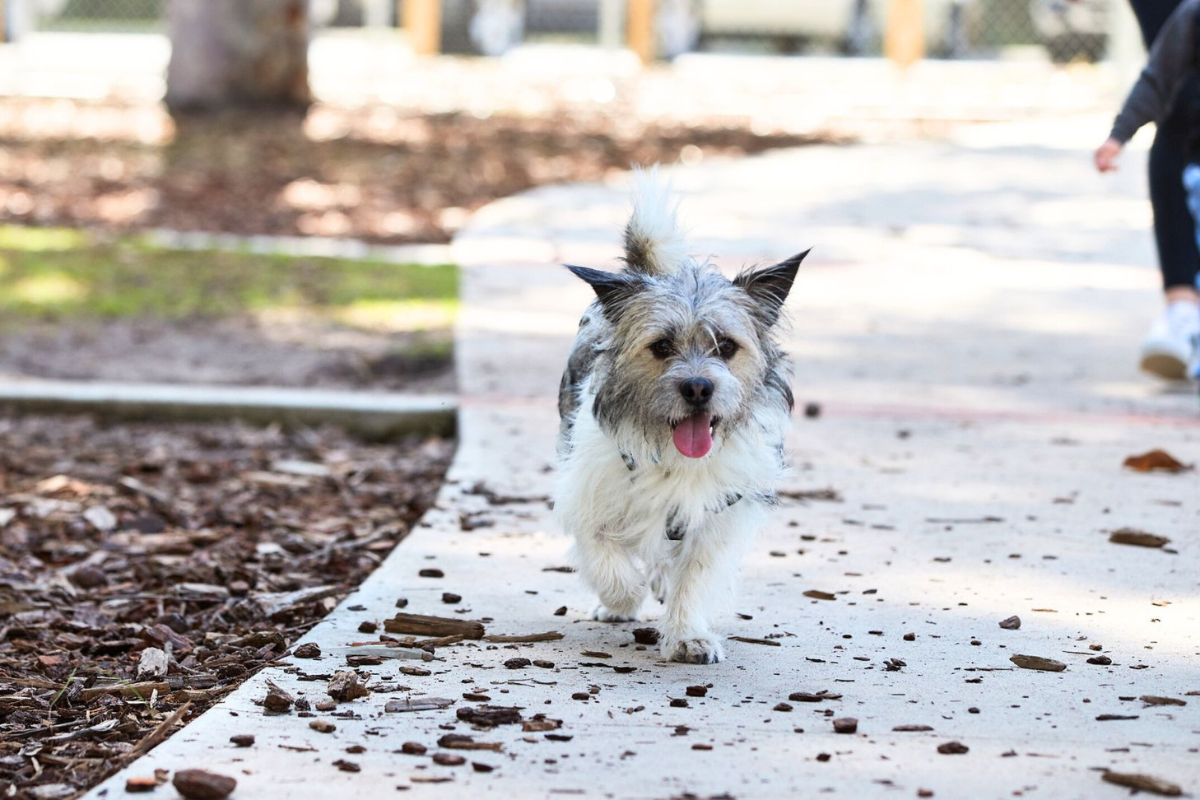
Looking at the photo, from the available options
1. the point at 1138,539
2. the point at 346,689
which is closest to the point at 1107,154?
the point at 1138,539

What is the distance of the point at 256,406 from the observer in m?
7.84

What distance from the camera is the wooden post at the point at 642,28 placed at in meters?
26.8

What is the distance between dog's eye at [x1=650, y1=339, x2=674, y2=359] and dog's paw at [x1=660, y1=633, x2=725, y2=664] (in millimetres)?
768

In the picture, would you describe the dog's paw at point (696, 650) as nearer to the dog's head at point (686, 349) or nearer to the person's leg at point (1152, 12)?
the dog's head at point (686, 349)

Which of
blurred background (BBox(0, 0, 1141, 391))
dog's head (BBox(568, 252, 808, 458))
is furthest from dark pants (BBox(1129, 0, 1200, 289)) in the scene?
dog's head (BBox(568, 252, 808, 458))

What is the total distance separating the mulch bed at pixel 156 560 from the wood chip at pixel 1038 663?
78.4 inches

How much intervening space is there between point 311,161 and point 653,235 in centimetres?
1147

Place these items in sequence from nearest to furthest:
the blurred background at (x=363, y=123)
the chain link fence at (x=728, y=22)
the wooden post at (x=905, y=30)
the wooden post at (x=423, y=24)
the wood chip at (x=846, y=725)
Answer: the wood chip at (x=846, y=725)
the blurred background at (x=363, y=123)
the wooden post at (x=905, y=30)
the chain link fence at (x=728, y=22)
the wooden post at (x=423, y=24)

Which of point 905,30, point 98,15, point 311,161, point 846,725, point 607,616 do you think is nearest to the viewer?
point 846,725

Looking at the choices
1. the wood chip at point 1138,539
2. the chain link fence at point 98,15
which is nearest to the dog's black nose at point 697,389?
the wood chip at point 1138,539

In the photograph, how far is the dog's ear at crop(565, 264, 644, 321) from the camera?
14.9 ft

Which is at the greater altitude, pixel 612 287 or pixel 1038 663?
pixel 612 287

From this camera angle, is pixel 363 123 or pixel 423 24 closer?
pixel 363 123

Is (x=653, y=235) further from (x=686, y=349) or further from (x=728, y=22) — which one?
(x=728, y=22)
